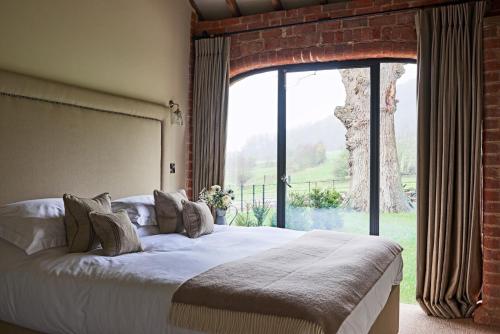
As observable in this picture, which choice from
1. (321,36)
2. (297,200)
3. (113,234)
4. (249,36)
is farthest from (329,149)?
(113,234)

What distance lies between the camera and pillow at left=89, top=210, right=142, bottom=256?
2754 millimetres

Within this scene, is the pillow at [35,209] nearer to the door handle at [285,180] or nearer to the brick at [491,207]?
the door handle at [285,180]

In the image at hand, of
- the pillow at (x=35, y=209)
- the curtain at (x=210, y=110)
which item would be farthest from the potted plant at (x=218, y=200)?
the pillow at (x=35, y=209)

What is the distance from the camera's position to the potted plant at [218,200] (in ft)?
14.7

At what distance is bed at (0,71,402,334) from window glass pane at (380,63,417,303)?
4.04ft

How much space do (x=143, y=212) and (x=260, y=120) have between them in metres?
1.91

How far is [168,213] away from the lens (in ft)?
11.9

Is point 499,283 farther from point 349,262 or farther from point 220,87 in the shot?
point 220,87

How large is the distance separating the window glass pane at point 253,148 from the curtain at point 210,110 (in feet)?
0.60

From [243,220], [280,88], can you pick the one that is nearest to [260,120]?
[280,88]

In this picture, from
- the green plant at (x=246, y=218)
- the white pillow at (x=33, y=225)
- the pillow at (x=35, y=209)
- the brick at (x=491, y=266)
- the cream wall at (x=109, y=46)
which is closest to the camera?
the white pillow at (x=33, y=225)

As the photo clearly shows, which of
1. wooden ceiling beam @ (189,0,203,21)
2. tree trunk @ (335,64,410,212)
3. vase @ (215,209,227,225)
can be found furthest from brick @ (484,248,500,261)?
wooden ceiling beam @ (189,0,203,21)

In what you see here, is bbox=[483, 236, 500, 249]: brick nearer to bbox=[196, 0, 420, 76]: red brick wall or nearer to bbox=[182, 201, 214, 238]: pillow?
bbox=[196, 0, 420, 76]: red brick wall

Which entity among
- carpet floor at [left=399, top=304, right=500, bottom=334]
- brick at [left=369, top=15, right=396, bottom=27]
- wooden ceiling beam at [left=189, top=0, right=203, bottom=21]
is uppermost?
wooden ceiling beam at [left=189, top=0, right=203, bottom=21]
